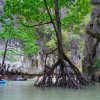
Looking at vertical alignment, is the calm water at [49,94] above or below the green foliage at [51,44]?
below

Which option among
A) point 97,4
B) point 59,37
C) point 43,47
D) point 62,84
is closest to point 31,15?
point 59,37

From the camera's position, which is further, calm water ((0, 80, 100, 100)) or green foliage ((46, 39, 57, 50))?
green foliage ((46, 39, 57, 50))

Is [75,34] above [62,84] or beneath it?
above

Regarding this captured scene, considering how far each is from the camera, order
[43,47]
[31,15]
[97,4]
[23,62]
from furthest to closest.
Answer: [43,47] < [23,62] < [97,4] < [31,15]

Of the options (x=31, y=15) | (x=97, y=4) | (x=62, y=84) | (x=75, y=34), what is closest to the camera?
(x=62, y=84)

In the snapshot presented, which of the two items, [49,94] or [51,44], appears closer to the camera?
[49,94]

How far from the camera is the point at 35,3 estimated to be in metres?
10.1

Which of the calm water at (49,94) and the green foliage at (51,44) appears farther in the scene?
the green foliage at (51,44)

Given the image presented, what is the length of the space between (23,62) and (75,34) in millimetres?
7761

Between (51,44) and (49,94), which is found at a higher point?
(51,44)

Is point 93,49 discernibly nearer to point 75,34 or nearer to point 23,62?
point 23,62

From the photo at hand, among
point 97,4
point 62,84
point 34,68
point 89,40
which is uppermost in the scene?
point 97,4

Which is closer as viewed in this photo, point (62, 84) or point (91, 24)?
point (62, 84)

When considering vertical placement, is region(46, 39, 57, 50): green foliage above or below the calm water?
above
